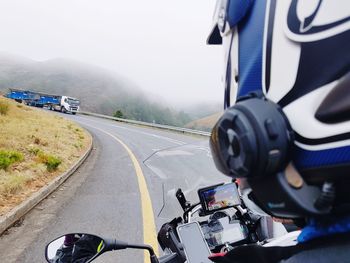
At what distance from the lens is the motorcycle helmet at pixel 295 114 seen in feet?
2.74

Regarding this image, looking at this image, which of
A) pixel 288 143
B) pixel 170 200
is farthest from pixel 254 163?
pixel 170 200

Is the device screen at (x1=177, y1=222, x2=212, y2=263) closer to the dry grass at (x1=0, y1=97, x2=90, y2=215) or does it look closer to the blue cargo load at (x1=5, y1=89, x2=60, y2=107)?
the dry grass at (x1=0, y1=97, x2=90, y2=215)

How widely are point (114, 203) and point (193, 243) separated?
497 cm

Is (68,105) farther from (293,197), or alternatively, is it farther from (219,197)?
(293,197)

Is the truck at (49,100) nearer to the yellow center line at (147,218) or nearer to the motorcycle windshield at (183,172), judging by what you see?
the yellow center line at (147,218)

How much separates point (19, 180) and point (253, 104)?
22.3 feet

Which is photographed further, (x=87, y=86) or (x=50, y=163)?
(x=87, y=86)

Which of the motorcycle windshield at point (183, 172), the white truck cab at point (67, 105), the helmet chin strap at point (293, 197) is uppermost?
the helmet chin strap at point (293, 197)

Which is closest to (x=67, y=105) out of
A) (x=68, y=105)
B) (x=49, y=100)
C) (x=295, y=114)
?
(x=68, y=105)

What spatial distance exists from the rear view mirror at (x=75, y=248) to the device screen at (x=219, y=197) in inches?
21.8

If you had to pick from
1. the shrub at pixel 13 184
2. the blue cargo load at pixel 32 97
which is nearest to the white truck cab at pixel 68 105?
the blue cargo load at pixel 32 97

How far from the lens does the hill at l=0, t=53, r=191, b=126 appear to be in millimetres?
120938

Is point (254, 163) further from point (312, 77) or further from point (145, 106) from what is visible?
point (145, 106)

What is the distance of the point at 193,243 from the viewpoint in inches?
66.8
